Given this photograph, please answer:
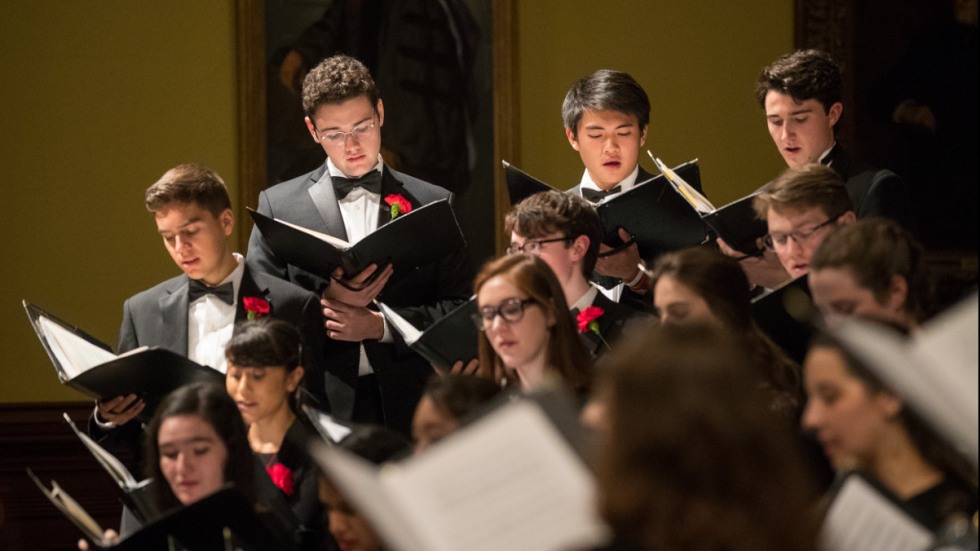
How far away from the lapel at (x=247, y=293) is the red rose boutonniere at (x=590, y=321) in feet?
3.14

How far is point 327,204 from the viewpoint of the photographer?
440 centimetres

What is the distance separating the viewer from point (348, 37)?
605 cm

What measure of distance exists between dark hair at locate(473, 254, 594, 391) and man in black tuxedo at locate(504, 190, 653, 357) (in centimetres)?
36

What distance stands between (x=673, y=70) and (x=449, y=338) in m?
2.96

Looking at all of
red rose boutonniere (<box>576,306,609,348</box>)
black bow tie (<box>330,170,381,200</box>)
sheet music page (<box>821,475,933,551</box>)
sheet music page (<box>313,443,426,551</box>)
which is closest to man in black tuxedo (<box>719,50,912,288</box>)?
red rose boutonniere (<box>576,306,609,348</box>)

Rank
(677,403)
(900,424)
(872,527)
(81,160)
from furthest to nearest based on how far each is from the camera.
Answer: (81,160)
(900,424)
(872,527)
(677,403)

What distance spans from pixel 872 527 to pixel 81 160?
14.9ft

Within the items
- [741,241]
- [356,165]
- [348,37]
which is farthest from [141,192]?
[741,241]

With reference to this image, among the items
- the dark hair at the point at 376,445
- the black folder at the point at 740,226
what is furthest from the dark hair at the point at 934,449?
the black folder at the point at 740,226

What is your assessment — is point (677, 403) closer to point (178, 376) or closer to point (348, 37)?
point (178, 376)

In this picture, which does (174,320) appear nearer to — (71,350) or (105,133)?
(71,350)

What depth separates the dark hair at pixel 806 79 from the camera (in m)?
4.03

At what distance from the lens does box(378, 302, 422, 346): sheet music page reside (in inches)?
142

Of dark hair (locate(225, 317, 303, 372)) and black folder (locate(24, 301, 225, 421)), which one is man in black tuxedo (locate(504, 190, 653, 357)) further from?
black folder (locate(24, 301, 225, 421))
